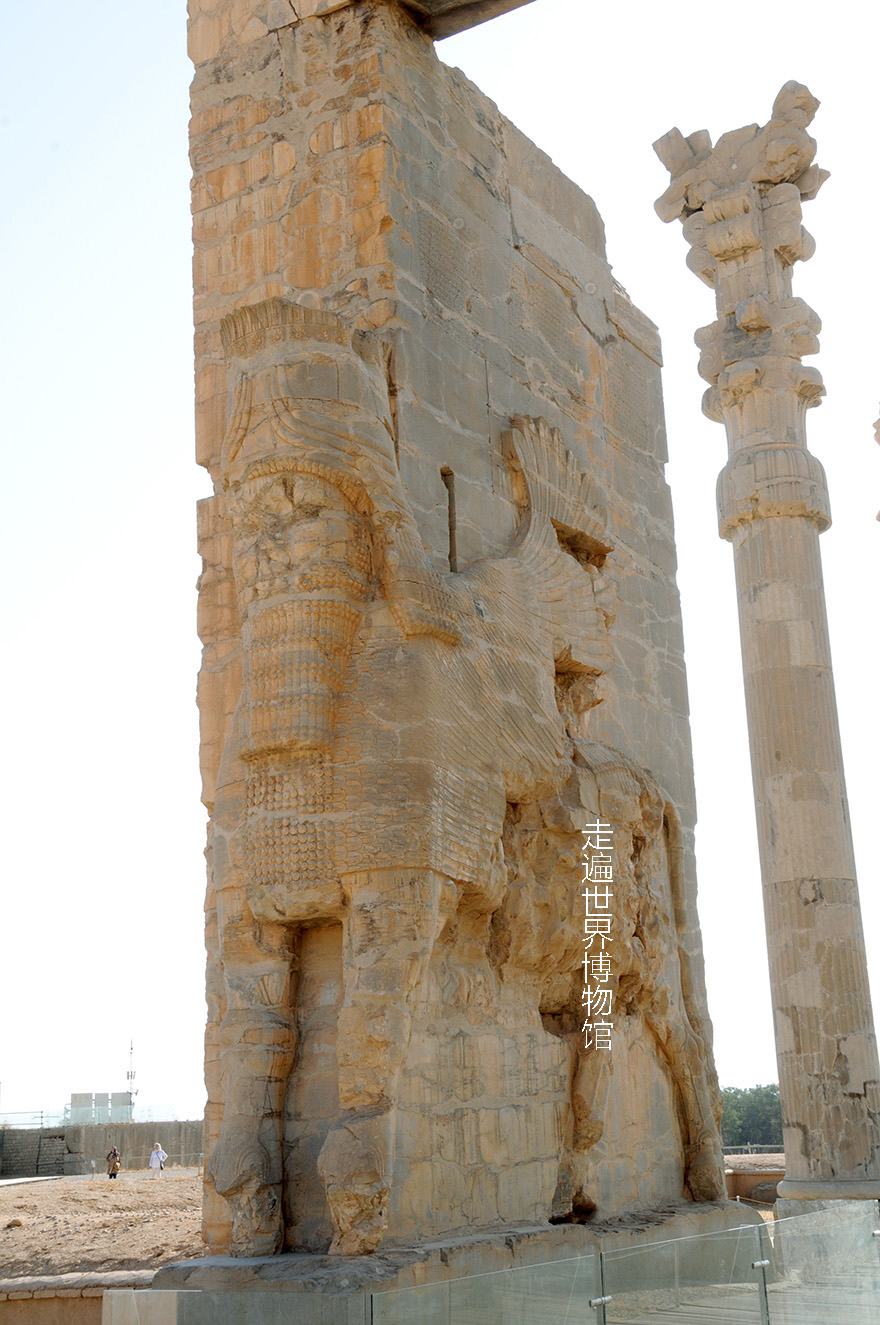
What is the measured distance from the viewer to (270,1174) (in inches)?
171

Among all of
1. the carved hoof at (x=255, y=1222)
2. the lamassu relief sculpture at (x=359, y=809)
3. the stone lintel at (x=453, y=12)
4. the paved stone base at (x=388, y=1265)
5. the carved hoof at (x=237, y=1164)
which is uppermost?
the stone lintel at (x=453, y=12)

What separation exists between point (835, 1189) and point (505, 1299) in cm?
600

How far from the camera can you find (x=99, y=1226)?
8422 millimetres

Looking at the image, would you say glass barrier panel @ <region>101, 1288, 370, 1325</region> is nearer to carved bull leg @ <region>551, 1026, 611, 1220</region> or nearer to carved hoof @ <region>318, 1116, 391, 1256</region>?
carved hoof @ <region>318, 1116, 391, 1256</region>

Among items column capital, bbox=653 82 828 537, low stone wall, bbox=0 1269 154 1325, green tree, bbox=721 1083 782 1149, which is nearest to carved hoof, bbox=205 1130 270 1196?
low stone wall, bbox=0 1269 154 1325

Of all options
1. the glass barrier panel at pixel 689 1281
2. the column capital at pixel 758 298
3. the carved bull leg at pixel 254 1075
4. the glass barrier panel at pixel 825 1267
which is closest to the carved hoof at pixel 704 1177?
the glass barrier panel at pixel 825 1267

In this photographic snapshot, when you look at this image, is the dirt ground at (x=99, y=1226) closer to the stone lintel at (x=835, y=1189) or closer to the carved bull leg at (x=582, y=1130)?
the carved bull leg at (x=582, y=1130)

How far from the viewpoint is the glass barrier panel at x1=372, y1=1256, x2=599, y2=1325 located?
368 centimetres

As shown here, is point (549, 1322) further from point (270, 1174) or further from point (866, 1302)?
point (866, 1302)

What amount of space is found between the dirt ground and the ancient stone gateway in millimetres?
2126

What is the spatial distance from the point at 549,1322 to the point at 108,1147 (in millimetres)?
14399

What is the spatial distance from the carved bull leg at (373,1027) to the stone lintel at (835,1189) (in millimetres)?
5833

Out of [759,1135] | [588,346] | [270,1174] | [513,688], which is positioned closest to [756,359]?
[588,346]

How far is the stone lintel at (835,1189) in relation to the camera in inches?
362
